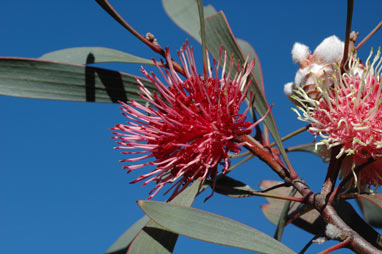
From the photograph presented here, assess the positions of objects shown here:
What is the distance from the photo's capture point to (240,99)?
1011 millimetres

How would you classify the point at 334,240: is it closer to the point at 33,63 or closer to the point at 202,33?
the point at 202,33

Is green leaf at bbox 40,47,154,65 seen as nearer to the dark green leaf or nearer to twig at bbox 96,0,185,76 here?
twig at bbox 96,0,185,76

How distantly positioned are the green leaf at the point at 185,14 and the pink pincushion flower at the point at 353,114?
0.49 m

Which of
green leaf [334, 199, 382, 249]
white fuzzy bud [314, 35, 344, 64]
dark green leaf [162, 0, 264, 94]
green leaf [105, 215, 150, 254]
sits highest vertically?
dark green leaf [162, 0, 264, 94]

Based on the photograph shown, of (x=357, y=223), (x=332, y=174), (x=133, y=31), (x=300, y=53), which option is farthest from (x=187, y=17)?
(x=357, y=223)

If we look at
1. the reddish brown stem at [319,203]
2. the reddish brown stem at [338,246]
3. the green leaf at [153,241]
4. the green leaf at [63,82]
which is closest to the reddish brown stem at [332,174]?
the reddish brown stem at [319,203]

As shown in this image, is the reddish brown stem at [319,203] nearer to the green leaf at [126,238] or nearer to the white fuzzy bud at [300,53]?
the white fuzzy bud at [300,53]

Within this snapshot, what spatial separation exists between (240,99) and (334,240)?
14.8 inches

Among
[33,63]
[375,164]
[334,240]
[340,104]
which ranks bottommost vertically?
[334,240]

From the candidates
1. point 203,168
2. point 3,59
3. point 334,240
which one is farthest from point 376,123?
point 3,59

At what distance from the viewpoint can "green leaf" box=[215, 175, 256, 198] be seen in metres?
1.11

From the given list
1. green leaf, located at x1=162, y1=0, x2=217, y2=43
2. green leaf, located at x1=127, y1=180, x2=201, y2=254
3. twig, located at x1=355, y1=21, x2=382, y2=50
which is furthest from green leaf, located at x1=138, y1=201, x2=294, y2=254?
green leaf, located at x1=162, y1=0, x2=217, y2=43

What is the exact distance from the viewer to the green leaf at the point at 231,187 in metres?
1.11

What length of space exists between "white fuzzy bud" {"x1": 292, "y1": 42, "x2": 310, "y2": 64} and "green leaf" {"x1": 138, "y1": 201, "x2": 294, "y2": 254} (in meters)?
0.51
